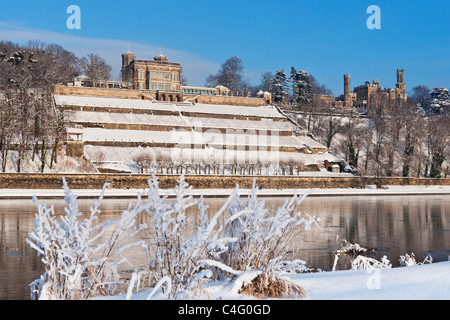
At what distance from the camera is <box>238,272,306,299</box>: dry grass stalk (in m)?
6.10

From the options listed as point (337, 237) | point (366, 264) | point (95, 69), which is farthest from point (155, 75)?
point (366, 264)

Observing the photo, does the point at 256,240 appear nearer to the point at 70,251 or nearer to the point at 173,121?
the point at 70,251

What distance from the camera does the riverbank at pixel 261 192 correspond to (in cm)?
3578

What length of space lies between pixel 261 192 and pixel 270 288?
3596cm

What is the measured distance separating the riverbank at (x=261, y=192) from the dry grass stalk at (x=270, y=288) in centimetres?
2315

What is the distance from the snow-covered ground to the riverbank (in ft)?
73.6

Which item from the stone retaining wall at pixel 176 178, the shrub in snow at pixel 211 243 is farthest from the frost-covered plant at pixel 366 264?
the stone retaining wall at pixel 176 178

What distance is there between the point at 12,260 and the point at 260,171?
39.3 m

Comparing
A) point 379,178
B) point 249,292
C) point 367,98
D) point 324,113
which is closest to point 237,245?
point 249,292

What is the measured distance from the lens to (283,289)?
621 cm

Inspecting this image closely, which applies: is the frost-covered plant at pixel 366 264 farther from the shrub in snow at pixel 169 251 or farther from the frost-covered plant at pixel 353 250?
the frost-covered plant at pixel 353 250

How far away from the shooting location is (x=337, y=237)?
16.8 m
